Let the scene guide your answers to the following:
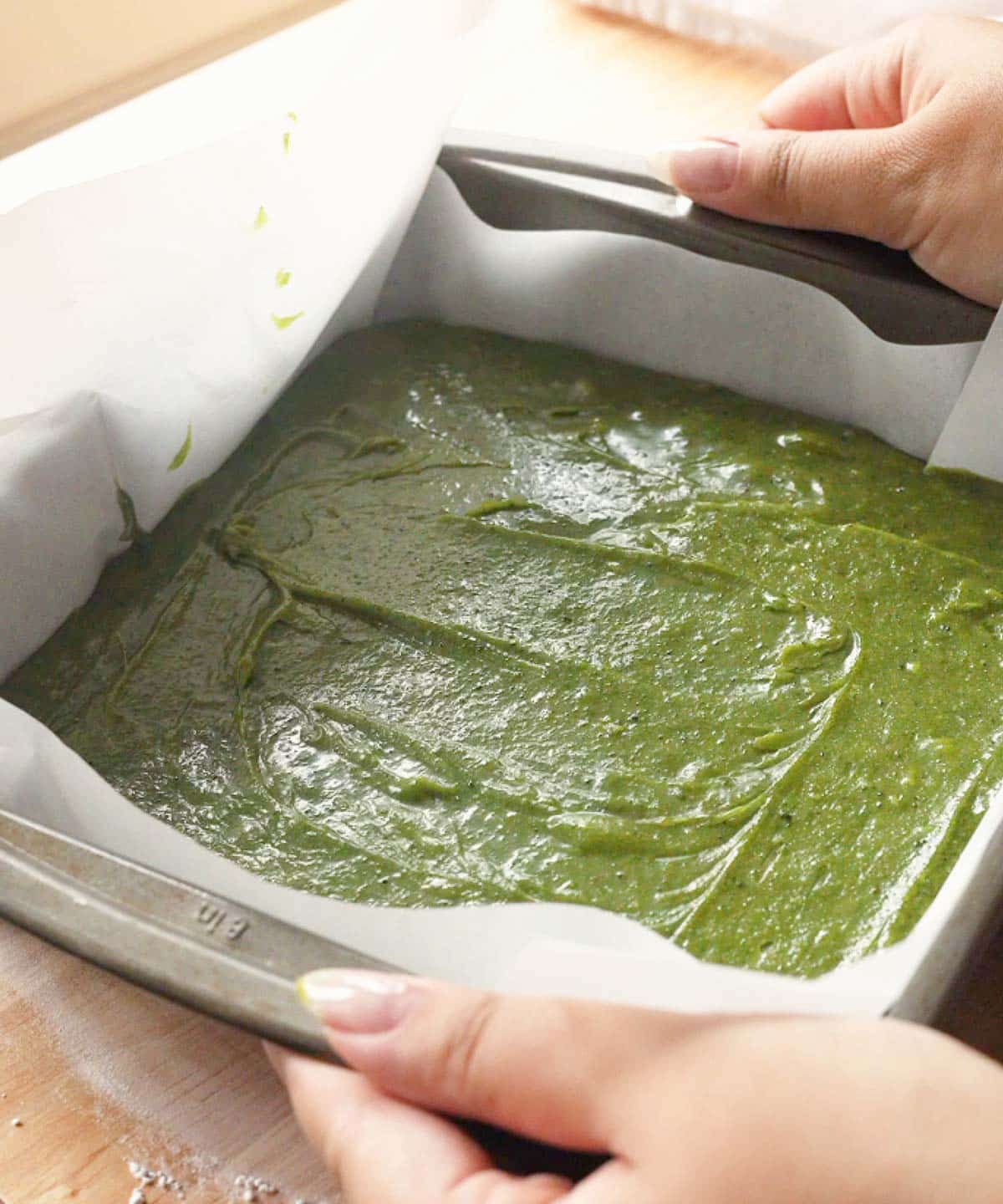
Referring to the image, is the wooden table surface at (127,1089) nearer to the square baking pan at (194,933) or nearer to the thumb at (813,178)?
the square baking pan at (194,933)

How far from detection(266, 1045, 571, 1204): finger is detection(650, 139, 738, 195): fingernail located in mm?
990

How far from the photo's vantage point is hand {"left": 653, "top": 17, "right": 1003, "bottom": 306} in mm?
1307

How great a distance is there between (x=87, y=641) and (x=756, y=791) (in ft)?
2.06

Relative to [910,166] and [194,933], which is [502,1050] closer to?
[194,933]

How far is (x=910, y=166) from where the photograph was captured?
1.32 meters

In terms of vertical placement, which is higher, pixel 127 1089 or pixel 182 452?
pixel 182 452

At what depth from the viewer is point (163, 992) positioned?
0.79 m

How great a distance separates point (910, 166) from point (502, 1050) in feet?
3.24

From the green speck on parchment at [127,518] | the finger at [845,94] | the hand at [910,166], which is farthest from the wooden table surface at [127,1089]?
the finger at [845,94]

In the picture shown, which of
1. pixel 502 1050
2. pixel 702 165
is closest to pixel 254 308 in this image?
pixel 702 165

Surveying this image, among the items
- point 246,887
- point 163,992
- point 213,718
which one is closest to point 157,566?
point 213,718

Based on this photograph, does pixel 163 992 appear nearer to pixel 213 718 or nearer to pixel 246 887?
pixel 246 887

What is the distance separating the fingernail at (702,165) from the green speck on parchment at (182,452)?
572 millimetres

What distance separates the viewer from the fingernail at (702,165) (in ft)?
4.50
